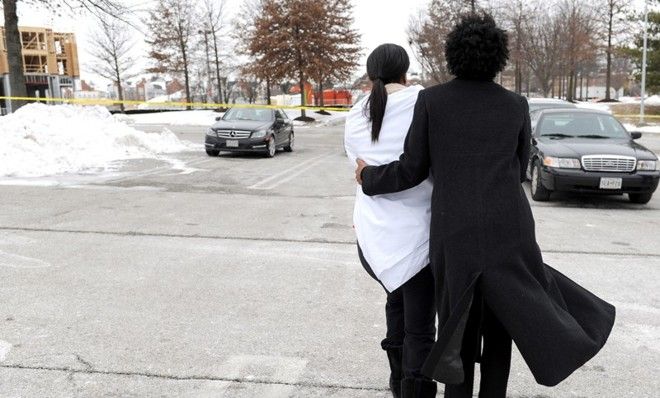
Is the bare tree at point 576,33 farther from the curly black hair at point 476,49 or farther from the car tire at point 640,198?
the curly black hair at point 476,49

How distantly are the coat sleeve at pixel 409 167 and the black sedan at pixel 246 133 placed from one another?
14.1m

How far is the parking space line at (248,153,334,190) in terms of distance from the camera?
1141 centimetres

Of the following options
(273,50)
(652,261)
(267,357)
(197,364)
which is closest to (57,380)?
(197,364)

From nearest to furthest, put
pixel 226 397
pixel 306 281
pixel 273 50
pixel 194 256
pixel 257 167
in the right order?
pixel 226 397 < pixel 306 281 < pixel 194 256 < pixel 257 167 < pixel 273 50

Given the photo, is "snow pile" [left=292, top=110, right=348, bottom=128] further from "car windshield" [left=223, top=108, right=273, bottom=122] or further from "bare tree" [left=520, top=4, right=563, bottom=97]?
"car windshield" [left=223, top=108, right=273, bottom=122]

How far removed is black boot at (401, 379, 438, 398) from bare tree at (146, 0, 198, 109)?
45.0 m

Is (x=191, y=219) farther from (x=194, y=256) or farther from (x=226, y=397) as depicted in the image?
(x=226, y=397)

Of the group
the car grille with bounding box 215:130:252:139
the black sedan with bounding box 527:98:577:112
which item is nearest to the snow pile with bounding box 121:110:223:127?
the car grille with bounding box 215:130:252:139

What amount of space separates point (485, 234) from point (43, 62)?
53.6 metres

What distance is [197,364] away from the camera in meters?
3.58

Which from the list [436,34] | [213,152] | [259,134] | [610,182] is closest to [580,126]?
[610,182]

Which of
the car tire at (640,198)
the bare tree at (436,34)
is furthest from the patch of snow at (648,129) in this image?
the car tire at (640,198)

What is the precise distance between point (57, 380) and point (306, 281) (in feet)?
7.59

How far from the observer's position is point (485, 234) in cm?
230
